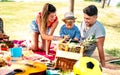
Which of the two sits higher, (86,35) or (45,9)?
(45,9)

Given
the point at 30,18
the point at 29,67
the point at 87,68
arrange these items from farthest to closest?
1. the point at 30,18
2. the point at 29,67
3. the point at 87,68

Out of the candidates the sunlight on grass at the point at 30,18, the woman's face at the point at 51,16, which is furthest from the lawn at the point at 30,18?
the woman's face at the point at 51,16

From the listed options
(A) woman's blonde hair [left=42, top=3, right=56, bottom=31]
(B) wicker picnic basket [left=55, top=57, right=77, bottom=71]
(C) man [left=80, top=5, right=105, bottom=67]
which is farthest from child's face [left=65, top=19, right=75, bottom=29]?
(B) wicker picnic basket [left=55, top=57, right=77, bottom=71]

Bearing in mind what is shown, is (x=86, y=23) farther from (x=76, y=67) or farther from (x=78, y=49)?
(x=76, y=67)

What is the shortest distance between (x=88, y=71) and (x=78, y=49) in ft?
2.39

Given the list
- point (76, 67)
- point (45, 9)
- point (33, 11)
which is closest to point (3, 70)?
point (76, 67)

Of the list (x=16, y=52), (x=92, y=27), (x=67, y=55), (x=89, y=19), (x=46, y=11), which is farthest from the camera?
(x=46, y=11)

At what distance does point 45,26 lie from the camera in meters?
6.33

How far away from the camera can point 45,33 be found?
631 cm

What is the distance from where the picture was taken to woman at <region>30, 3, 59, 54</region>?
627 cm

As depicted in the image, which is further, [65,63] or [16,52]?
[16,52]

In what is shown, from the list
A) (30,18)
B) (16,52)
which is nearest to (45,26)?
(16,52)

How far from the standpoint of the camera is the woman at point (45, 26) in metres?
6.27

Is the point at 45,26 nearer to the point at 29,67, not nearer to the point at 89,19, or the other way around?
the point at 89,19
